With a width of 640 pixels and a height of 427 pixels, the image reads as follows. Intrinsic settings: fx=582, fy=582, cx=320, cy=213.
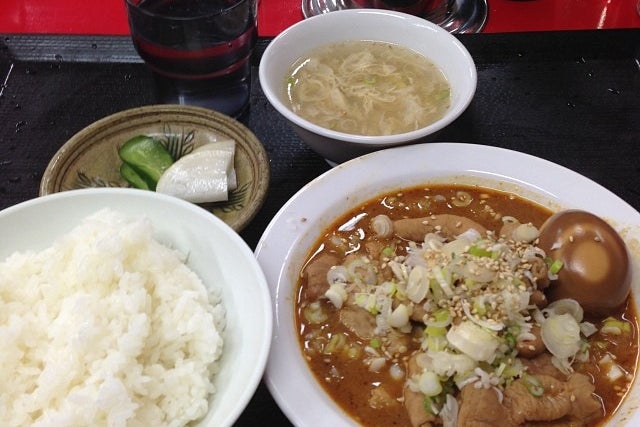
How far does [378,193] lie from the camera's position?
8.81ft

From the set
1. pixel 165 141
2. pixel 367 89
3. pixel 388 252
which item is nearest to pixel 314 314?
pixel 388 252

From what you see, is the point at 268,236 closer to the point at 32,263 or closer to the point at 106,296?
the point at 106,296

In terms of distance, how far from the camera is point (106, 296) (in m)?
2.11

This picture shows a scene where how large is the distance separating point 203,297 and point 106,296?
350mm

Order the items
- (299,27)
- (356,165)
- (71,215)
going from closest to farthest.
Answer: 1. (71,215)
2. (356,165)
3. (299,27)

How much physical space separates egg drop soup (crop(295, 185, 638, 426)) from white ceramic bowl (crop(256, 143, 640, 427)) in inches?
2.8

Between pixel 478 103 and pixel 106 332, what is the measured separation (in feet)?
8.13

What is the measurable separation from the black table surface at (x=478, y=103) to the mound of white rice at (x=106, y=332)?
669 millimetres

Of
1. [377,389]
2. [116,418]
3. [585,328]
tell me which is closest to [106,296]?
[116,418]

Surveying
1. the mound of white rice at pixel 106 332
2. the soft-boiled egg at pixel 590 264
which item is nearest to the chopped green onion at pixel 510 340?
the soft-boiled egg at pixel 590 264

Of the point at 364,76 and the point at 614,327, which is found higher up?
the point at 364,76

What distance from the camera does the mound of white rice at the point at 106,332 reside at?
1.85 metres

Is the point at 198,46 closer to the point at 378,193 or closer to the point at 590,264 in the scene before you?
the point at 378,193

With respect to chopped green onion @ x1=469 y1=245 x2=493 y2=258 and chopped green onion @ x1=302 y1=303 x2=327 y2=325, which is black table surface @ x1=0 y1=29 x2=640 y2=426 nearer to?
chopped green onion @ x1=302 y1=303 x2=327 y2=325
